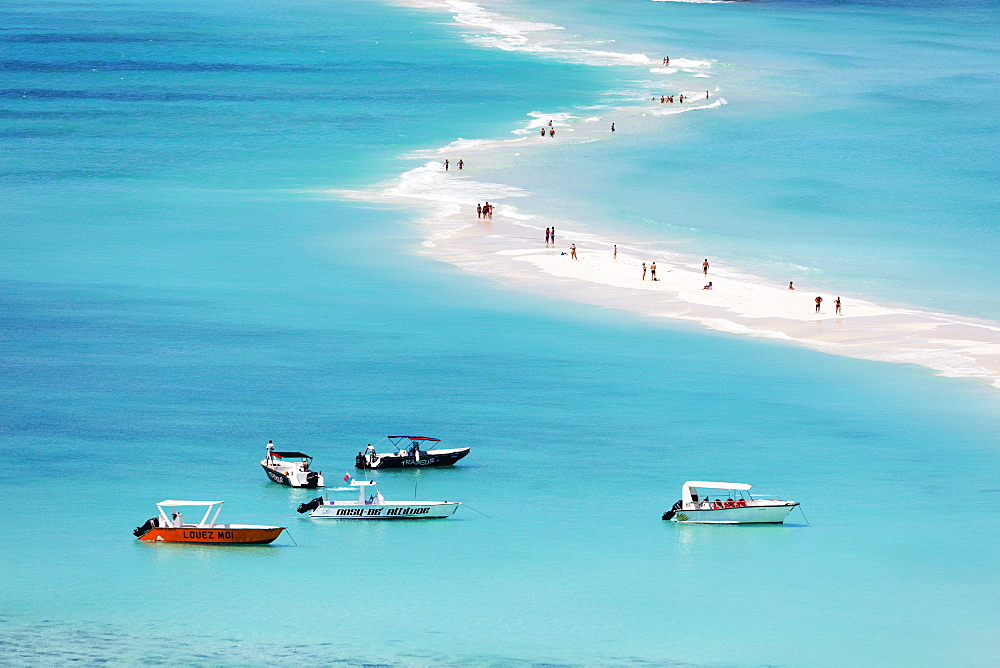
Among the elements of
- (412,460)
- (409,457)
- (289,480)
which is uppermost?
(409,457)

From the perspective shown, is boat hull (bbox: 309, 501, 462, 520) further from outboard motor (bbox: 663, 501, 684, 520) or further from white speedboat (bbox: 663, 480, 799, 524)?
white speedboat (bbox: 663, 480, 799, 524)

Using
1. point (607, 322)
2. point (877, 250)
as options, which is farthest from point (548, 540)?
point (877, 250)

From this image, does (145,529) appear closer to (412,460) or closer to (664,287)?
(412,460)

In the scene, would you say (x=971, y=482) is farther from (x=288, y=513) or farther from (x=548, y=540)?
(x=288, y=513)

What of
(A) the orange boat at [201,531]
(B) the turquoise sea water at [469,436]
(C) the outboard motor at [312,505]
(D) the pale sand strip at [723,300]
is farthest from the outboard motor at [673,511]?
(D) the pale sand strip at [723,300]

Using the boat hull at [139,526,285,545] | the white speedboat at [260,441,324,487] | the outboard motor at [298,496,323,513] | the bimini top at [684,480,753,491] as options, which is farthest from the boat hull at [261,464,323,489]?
the bimini top at [684,480,753,491]

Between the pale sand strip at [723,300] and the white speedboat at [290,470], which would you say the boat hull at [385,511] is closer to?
the white speedboat at [290,470]

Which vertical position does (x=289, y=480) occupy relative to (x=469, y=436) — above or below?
below

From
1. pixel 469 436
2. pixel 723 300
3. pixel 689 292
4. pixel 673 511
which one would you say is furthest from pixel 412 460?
pixel 689 292
